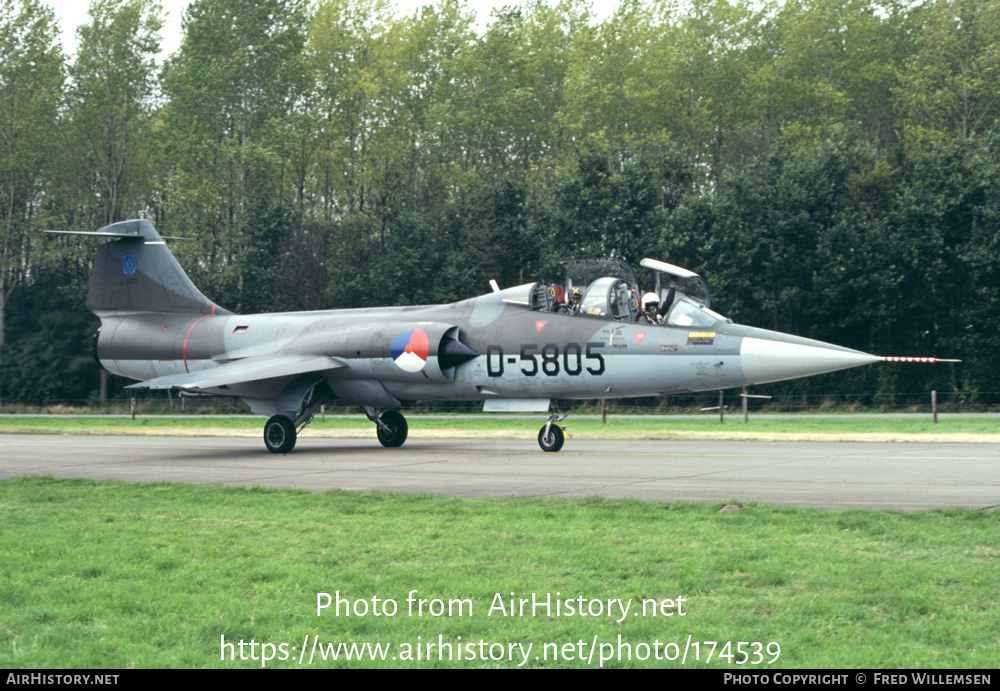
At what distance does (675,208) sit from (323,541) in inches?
1464

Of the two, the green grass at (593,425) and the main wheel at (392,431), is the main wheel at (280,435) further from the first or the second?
the green grass at (593,425)

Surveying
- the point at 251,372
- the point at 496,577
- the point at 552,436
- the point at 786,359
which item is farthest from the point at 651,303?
the point at 496,577

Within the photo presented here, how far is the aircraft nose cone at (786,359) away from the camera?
17031 millimetres

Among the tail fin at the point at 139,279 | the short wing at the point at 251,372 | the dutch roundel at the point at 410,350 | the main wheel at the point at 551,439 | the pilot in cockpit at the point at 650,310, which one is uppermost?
the tail fin at the point at 139,279

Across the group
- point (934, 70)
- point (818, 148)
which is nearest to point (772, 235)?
→ point (818, 148)

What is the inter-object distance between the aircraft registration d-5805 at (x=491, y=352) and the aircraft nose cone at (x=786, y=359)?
0.02 meters

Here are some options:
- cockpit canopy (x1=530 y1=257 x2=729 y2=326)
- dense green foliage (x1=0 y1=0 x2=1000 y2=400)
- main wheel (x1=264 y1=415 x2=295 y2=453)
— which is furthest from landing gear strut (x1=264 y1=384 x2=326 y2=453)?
dense green foliage (x1=0 y1=0 x2=1000 y2=400)

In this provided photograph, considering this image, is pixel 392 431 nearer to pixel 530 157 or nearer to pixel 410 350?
pixel 410 350

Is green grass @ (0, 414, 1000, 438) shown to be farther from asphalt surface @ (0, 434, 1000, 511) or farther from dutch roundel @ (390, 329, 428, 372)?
dutch roundel @ (390, 329, 428, 372)

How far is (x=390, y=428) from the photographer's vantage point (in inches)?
899

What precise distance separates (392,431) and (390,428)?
0.08 meters

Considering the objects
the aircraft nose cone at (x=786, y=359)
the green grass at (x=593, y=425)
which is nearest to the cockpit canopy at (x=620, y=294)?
the aircraft nose cone at (x=786, y=359)

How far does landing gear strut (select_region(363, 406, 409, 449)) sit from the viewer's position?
22.8 m

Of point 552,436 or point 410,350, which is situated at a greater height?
point 410,350
